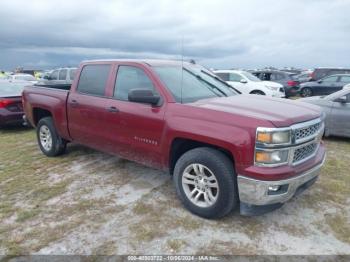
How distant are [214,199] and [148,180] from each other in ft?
5.15

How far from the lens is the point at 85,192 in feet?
14.9

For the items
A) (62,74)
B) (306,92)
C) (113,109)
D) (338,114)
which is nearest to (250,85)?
(306,92)

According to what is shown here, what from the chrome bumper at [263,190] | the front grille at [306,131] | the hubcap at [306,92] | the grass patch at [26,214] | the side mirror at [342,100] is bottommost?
the grass patch at [26,214]

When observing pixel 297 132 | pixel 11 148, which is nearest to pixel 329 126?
pixel 297 132

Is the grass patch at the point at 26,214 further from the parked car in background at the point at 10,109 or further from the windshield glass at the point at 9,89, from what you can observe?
the windshield glass at the point at 9,89

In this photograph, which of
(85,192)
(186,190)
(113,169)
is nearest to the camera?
(186,190)

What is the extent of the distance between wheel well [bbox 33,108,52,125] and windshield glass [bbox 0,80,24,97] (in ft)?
10.6

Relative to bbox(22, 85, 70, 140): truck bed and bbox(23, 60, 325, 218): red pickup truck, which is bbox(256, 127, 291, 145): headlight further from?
bbox(22, 85, 70, 140): truck bed

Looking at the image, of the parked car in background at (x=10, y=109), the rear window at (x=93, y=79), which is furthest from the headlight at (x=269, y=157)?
the parked car in background at (x=10, y=109)

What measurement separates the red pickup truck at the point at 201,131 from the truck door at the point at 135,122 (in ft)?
0.04

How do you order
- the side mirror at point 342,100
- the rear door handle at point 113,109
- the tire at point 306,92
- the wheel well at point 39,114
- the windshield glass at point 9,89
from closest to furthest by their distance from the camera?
the rear door handle at point 113,109, the wheel well at point 39,114, the side mirror at point 342,100, the windshield glass at point 9,89, the tire at point 306,92

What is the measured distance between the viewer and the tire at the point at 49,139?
238 inches

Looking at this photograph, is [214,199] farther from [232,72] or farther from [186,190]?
[232,72]

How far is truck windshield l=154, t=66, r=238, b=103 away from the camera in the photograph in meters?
4.18
